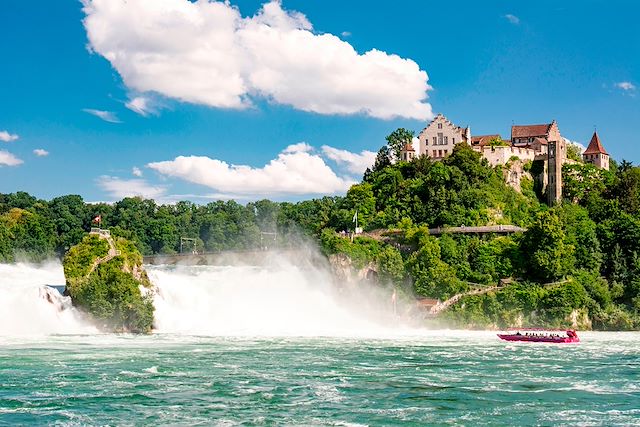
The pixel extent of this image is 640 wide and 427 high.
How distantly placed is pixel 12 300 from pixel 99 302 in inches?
238

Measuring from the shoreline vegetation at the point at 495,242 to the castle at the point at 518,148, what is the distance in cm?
142

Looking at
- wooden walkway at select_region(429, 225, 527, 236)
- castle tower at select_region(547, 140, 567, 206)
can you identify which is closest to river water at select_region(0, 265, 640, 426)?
wooden walkway at select_region(429, 225, 527, 236)

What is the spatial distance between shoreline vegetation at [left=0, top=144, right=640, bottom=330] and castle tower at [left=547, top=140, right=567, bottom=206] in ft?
3.83

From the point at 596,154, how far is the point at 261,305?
43.6 m

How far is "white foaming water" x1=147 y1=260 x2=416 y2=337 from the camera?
2213 inches

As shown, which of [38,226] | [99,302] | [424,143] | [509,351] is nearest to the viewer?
[509,351]

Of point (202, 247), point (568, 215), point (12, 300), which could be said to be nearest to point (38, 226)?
point (202, 247)

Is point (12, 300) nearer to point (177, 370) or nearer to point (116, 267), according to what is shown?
point (116, 267)

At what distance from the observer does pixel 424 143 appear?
81312 millimetres

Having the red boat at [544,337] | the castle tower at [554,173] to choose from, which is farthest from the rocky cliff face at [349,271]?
the castle tower at [554,173]

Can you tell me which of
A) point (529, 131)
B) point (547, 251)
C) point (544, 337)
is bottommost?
point (544, 337)

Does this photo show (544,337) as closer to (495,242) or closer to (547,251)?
(547,251)

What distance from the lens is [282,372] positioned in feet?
119

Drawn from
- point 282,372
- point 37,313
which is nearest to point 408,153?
point 37,313
